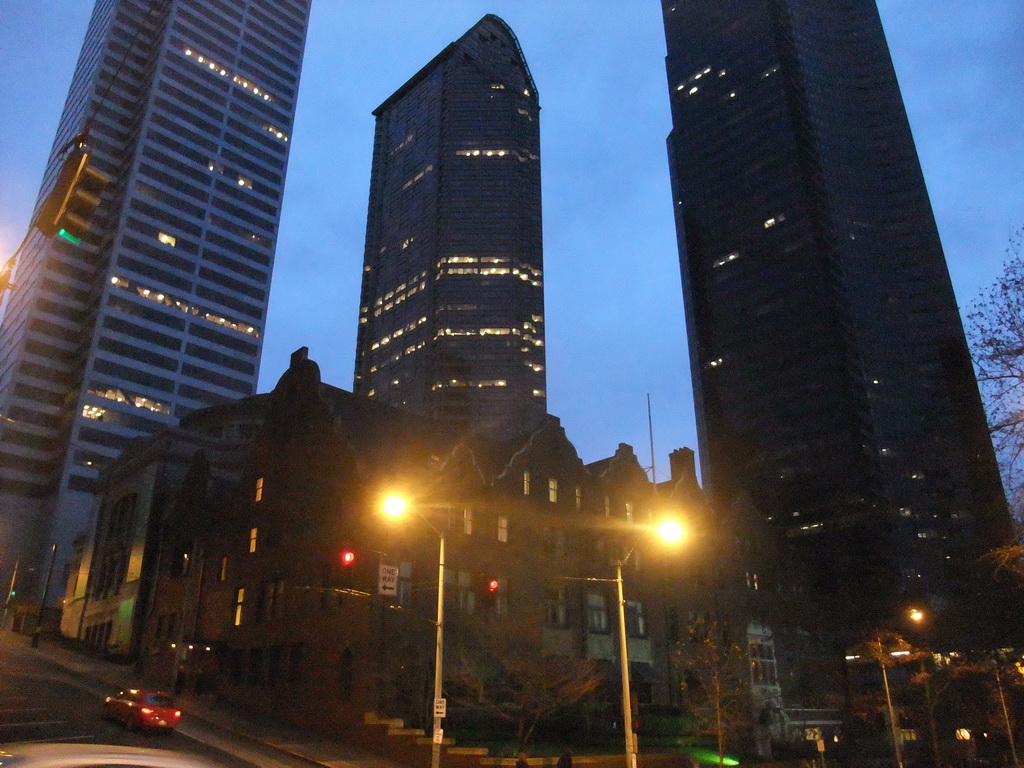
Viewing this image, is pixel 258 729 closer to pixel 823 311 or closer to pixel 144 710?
pixel 144 710

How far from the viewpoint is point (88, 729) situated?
30188 millimetres

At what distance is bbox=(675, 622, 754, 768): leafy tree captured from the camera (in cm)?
4841

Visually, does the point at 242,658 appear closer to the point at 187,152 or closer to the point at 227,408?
the point at 227,408

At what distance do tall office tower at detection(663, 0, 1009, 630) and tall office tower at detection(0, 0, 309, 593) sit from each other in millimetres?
98527

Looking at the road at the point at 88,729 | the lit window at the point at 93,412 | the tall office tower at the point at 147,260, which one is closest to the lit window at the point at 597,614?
the road at the point at 88,729

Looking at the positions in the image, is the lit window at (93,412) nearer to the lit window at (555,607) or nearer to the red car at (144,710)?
the lit window at (555,607)

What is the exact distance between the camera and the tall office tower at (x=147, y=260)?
404 ft

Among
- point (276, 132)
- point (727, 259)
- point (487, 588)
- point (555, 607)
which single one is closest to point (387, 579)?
point (487, 588)

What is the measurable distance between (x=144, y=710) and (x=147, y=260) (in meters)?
124

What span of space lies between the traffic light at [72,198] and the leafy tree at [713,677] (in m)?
43.4

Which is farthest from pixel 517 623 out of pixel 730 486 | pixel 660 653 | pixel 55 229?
pixel 730 486

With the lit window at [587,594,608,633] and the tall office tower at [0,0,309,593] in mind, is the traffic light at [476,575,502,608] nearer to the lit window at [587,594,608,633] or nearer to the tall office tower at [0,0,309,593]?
the lit window at [587,594,608,633]

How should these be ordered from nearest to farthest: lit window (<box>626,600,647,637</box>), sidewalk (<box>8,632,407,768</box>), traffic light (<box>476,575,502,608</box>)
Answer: traffic light (<box>476,575,502,608</box>) → sidewalk (<box>8,632,407,768</box>) → lit window (<box>626,600,647,637</box>)

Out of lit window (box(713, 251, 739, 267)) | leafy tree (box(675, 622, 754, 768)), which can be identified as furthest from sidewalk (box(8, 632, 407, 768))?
lit window (box(713, 251, 739, 267))
